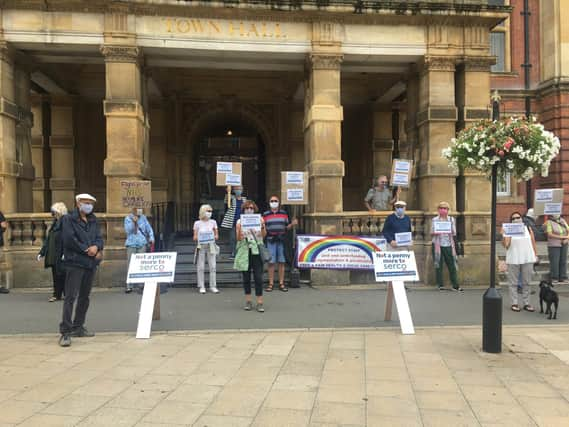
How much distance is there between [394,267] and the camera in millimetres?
7562

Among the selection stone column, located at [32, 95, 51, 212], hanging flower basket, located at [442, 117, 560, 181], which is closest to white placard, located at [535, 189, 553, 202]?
hanging flower basket, located at [442, 117, 560, 181]

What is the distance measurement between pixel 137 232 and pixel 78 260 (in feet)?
11.7

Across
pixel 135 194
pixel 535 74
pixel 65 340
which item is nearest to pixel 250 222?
pixel 135 194

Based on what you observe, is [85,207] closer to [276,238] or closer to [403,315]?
[276,238]

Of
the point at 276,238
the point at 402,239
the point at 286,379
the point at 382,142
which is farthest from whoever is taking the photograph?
the point at 382,142

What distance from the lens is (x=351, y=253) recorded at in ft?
36.4

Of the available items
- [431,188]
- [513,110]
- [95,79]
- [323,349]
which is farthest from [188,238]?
[513,110]

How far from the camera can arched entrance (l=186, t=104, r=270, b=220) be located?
16562mm

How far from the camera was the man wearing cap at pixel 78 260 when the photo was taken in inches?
261

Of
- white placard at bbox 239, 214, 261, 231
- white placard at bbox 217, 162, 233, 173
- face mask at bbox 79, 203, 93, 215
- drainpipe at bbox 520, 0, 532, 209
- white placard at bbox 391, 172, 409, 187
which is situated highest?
drainpipe at bbox 520, 0, 532, 209

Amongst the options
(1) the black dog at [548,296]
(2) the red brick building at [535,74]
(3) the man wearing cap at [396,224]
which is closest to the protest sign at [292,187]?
(3) the man wearing cap at [396,224]

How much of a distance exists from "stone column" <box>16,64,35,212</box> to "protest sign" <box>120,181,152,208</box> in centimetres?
350

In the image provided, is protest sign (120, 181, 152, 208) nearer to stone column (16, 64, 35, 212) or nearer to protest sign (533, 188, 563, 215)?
stone column (16, 64, 35, 212)

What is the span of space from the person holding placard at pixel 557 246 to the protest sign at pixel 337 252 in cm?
414
